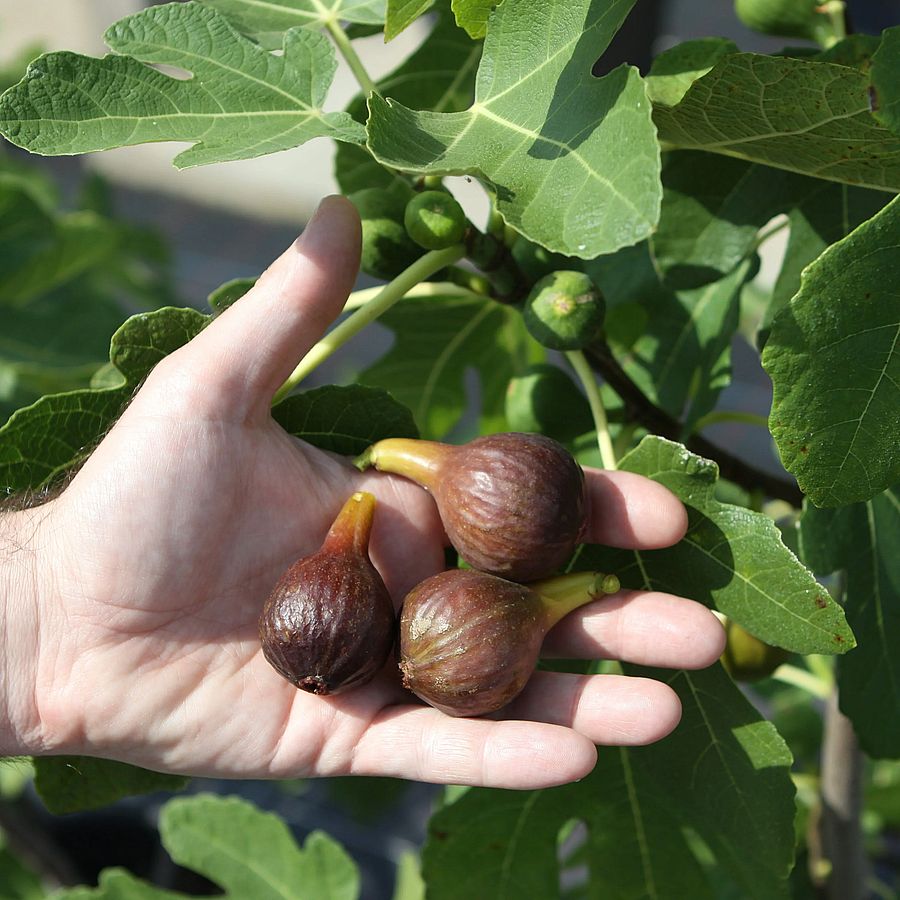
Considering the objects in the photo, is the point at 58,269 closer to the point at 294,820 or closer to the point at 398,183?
the point at 398,183

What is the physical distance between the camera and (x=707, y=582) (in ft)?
3.50

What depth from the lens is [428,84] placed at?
4.36 ft

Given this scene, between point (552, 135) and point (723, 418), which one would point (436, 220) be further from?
point (723, 418)

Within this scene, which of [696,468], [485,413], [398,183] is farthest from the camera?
[485,413]

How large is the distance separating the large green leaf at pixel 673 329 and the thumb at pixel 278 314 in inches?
13.3

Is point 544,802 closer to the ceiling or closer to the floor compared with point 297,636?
closer to the floor

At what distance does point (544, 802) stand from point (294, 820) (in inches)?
76.0

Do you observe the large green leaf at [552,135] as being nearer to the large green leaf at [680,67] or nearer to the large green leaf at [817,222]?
the large green leaf at [680,67]

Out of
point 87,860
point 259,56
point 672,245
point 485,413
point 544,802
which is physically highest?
point 259,56

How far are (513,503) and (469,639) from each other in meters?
0.13

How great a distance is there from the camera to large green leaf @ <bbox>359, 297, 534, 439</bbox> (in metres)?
1.44

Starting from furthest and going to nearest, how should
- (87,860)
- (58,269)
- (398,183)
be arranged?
1. (87,860)
2. (58,269)
3. (398,183)

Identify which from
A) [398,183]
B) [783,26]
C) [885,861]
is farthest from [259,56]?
[885,861]

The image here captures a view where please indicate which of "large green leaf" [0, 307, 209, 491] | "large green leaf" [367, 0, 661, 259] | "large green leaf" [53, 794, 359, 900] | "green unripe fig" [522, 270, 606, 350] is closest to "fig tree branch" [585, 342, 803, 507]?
"green unripe fig" [522, 270, 606, 350]
